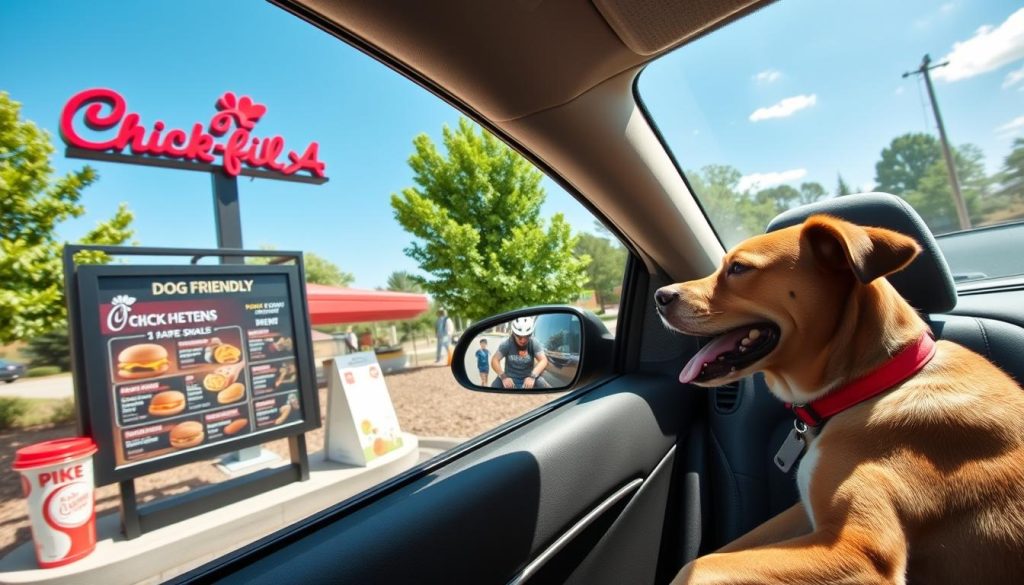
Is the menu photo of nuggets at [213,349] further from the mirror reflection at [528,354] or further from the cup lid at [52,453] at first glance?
the mirror reflection at [528,354]

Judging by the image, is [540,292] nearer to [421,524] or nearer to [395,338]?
[421,524]

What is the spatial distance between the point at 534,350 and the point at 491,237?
5.33m

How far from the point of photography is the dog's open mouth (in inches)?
75.7

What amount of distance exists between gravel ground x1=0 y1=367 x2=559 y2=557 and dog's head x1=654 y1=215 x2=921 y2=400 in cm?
278

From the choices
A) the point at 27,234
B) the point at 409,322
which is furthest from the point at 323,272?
the point at 27,234

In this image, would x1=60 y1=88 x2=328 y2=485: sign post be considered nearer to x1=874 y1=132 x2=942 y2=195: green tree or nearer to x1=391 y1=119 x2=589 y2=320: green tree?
x1=391 y1=119 x2=589 y2=320: green tree

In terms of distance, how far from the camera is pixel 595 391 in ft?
7.88

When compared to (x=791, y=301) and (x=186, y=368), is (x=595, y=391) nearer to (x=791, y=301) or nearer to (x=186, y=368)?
(x=791, y=301)

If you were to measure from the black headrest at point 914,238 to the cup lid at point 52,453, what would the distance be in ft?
21.8

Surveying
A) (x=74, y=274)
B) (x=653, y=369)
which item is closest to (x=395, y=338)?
(x=74, y=274)

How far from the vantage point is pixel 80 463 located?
4789mm

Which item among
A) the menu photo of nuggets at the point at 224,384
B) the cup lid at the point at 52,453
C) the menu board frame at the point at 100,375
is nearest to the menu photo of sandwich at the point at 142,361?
the menu board frame at the point at 100,375

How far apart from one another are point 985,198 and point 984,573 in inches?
103

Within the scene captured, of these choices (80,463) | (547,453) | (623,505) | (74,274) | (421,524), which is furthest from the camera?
(74,274)
